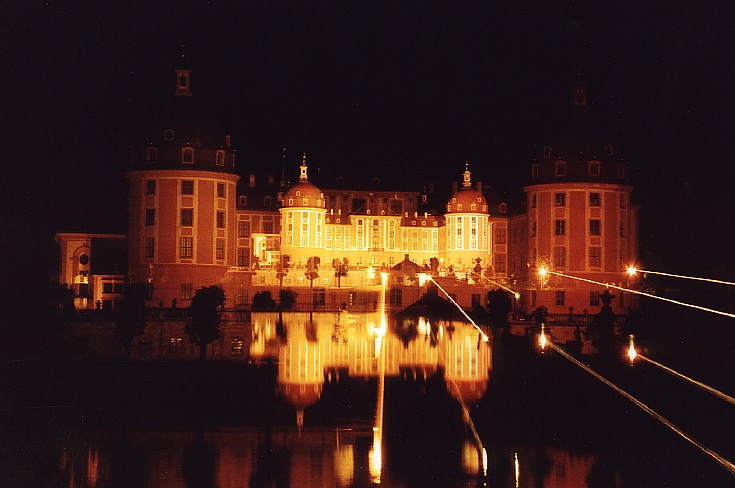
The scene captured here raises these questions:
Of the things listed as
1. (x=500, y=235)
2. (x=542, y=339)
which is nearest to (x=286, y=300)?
(x=542, y=339)

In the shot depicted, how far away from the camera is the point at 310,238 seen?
95875mm

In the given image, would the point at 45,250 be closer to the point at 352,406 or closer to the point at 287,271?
the point at 287,271

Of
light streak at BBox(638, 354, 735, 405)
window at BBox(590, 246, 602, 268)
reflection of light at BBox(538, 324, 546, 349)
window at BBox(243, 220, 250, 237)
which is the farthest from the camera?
window at BBox(243, 220, 250, 237)

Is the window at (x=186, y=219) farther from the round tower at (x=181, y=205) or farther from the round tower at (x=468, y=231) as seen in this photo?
the round tower at (x=468, y=231)

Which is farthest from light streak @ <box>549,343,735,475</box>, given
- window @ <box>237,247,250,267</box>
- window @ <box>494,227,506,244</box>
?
window @ <box>237,247,250,267</box>

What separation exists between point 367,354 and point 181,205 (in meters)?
28.4

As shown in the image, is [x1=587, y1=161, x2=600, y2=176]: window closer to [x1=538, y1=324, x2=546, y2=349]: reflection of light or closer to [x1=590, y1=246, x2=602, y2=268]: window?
[x1=590, y1=246, x2=602, y2=268]: window

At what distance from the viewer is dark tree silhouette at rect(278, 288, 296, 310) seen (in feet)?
276

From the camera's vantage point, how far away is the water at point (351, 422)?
118 feet

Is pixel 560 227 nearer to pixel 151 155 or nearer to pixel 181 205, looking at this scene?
pixel 181 205

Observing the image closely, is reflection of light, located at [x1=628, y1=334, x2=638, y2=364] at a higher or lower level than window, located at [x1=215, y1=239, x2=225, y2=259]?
lower

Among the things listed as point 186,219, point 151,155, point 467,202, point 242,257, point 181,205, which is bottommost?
point 242,257

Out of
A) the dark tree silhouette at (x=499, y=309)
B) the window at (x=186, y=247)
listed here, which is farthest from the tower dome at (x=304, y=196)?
the dark tree silhouette at (x=499, y=309)

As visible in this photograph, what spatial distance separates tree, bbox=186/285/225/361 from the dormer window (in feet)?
40.3
